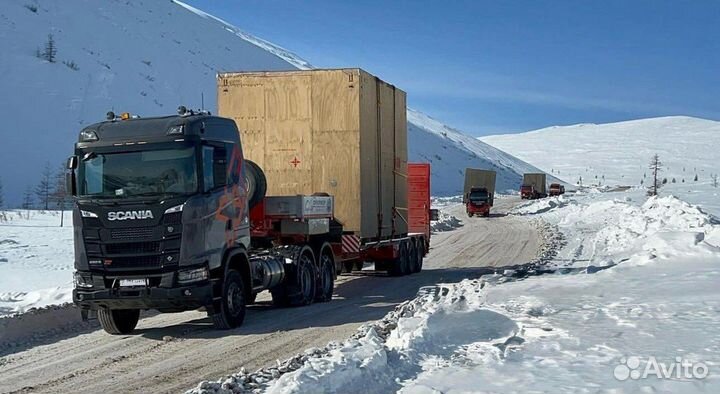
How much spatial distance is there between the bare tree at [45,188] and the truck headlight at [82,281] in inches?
1037

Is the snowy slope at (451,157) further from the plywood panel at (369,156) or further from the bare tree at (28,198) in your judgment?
the plywood panel at (369,156)

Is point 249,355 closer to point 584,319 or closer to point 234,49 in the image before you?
point 584,319

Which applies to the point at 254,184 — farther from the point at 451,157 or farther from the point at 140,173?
the point at 451,157

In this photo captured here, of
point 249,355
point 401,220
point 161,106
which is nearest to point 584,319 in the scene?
point 249,355

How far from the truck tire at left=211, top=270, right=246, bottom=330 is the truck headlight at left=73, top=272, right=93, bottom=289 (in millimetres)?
1830

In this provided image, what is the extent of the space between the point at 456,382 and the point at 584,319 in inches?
128

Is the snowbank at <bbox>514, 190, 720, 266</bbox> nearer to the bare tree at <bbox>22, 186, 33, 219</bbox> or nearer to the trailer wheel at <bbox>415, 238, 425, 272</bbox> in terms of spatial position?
the trailer wheel at <bbox>415, 238, 425, 272</bbox>

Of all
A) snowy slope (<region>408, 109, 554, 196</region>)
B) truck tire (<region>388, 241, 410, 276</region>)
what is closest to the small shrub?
snowy slope (<region>408, 109, 554, 196</region>)

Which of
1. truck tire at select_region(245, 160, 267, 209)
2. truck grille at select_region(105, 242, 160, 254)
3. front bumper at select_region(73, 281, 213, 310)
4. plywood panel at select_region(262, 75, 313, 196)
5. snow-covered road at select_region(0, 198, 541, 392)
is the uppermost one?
plywood panel at select_region(262, 75, 313, 196)

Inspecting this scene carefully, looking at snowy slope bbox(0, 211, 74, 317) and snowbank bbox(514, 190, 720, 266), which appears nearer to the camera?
snowy slope bbox(0, 211, 74, 317)

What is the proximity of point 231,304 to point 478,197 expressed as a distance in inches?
1621

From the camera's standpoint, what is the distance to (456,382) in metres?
7.04

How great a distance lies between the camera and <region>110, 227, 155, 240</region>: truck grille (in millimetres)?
10719

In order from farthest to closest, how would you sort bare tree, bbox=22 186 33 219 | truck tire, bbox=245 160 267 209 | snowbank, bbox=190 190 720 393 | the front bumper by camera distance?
bare tree, bbox=22 186 33 219 < truck tire, bbox=245 160 267 209 < the front bumper < snowbank, bbox=190 190 720 393
